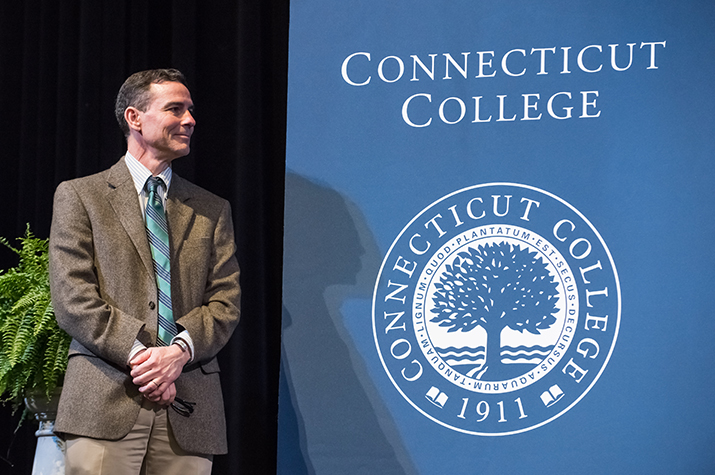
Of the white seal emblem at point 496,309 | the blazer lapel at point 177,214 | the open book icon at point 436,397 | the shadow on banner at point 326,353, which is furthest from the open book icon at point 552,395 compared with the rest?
the blazer lapel at point 177,214

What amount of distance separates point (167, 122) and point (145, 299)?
57 centimetres

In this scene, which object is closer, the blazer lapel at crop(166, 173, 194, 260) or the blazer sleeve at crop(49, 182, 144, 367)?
the blazer sleeve at crop(49, 182, 144, 367)

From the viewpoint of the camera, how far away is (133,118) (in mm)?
2834

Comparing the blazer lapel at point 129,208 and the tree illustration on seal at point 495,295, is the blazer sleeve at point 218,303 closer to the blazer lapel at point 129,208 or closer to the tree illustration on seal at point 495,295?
the blazer lapel at point 129,208

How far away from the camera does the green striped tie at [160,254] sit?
2.61 m

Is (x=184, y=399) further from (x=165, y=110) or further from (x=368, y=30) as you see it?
(x=368, y=30)

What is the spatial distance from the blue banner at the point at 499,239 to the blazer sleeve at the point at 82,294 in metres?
0.60

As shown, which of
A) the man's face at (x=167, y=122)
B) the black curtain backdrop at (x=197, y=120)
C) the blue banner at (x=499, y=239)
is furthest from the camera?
the black curtain backdrop at (x=197, y=120)

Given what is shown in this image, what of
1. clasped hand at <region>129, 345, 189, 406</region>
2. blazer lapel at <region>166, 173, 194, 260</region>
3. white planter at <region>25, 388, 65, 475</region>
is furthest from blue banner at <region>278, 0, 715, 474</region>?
white planter at <region>25, 388, 65, 475</region>

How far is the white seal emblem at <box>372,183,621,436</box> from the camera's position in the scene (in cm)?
264

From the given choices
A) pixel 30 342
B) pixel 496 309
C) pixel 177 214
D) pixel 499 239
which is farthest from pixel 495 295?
pixel 30 342

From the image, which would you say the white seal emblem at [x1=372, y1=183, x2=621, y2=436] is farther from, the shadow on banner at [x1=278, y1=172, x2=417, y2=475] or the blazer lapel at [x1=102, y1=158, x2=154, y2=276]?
the blazer lapel at [x1=102, y1=158, x2=154, y2=276]

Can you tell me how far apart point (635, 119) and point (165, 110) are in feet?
4.81

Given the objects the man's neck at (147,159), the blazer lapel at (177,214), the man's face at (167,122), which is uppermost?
the man's face at (167,122)
